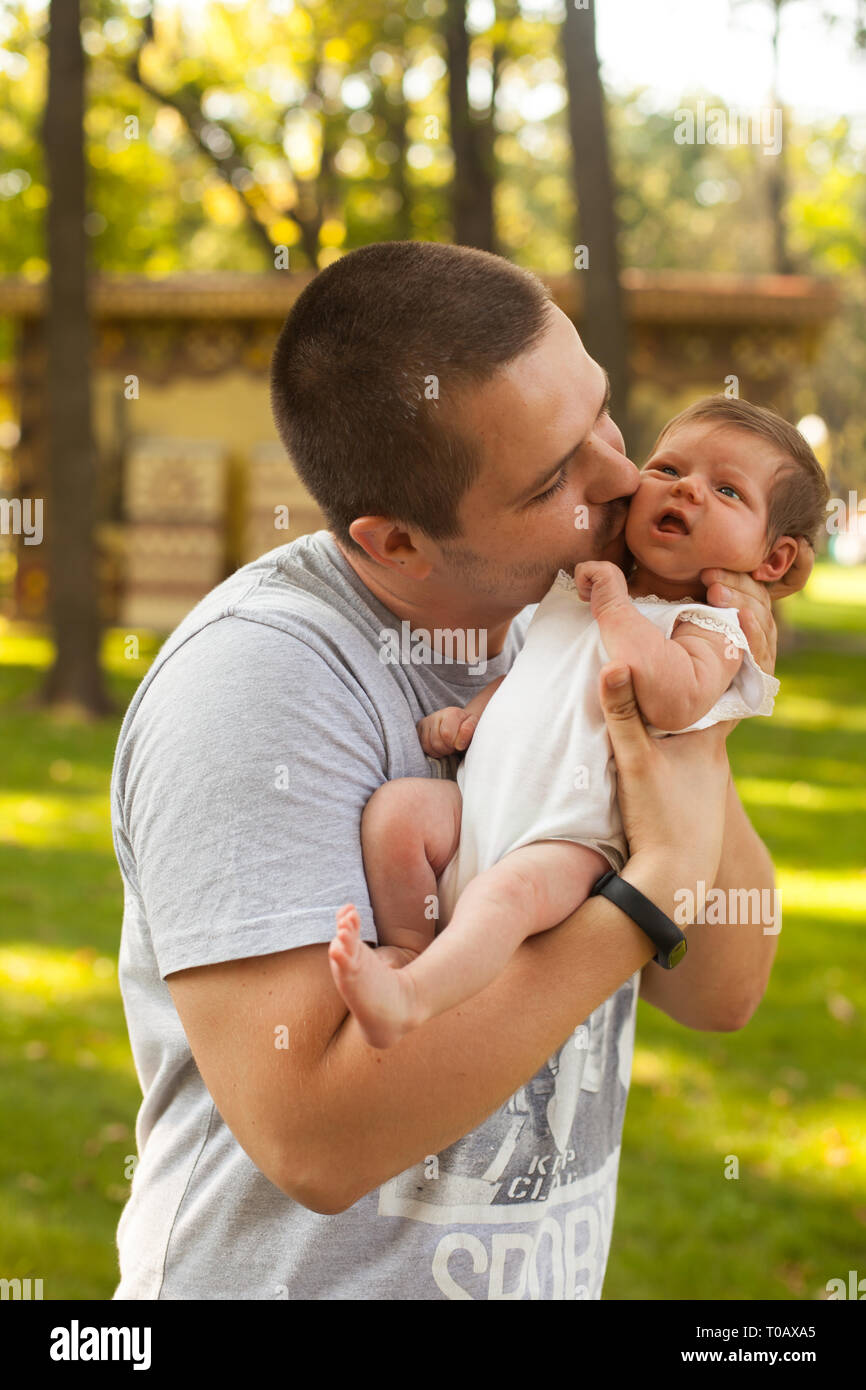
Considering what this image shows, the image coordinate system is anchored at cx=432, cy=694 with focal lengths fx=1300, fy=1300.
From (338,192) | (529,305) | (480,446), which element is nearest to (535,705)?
(480,446)

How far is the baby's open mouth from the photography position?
2.06 meters

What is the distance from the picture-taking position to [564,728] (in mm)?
1842

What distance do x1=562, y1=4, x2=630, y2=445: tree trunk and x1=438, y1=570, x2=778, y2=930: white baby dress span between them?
27.5 ft

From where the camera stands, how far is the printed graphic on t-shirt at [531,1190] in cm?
171

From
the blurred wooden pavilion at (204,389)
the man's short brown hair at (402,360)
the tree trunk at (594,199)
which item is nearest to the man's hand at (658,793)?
the man's short brown hair at (402,360)

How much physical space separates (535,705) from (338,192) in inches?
814

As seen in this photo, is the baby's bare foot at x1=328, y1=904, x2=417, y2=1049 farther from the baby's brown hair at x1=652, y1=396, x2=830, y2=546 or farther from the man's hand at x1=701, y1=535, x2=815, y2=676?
the baby's brown hair at x1=652, y1=396, x2=830, y2=546

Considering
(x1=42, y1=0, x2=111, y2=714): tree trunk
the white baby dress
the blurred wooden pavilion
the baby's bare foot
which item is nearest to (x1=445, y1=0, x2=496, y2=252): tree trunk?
the blurred wooden pavilion

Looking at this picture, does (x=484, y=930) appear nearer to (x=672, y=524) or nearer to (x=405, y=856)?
(x=405, y=856)

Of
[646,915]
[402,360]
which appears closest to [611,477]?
[402,360]

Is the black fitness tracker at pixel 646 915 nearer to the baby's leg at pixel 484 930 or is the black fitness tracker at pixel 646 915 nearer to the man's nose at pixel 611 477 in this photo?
the baby's leg at pixel 484 930

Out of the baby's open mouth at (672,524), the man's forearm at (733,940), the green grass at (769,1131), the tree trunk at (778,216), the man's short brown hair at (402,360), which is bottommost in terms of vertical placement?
the green grass at (769,1131)

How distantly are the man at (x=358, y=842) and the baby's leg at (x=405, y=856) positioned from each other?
4 cm

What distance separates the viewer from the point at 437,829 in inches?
68.1
